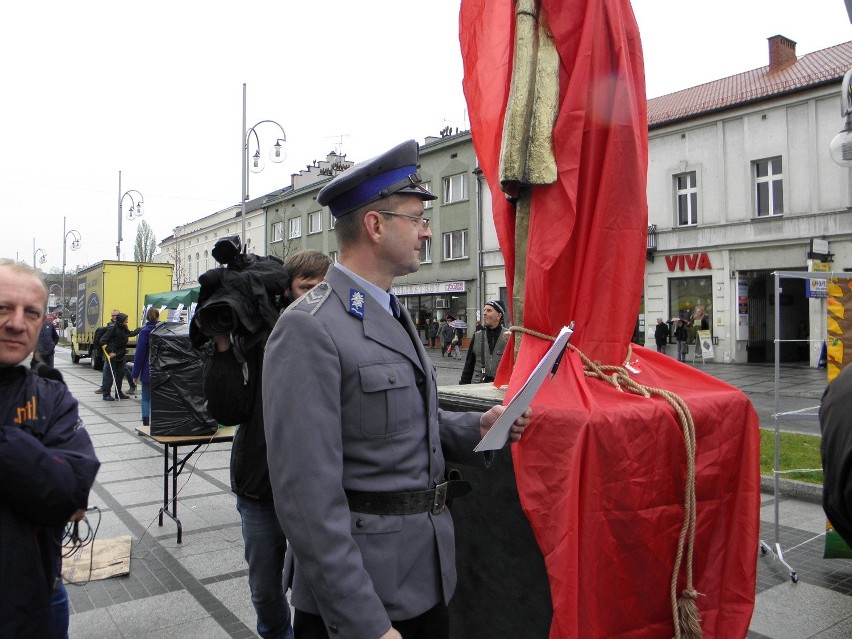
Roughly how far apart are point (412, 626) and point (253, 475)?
4.28 ft

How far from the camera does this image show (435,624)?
6.01 ft

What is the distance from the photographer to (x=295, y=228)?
44.8 m

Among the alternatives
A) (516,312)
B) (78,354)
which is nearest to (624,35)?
(516,312)

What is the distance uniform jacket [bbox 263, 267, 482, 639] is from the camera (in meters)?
1.55

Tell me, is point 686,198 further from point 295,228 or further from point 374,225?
point 295,228

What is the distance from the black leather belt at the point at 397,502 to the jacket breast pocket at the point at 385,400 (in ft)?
0.53

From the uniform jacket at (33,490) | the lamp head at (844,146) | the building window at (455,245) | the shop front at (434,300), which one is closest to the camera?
the uniform jacket at (33,490)

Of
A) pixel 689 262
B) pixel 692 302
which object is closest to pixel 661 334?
pixel 692 302

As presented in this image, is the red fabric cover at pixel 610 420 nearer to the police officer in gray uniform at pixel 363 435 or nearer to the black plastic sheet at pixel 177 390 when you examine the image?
the police officer in gray uniform at pixel 363 435

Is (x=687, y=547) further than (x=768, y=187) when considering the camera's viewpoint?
No

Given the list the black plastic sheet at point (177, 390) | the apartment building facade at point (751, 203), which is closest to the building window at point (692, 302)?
the apartment building facade at point (751, 203)

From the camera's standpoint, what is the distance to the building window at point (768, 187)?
2170 cm

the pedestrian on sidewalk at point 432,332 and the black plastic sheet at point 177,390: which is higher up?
the pedestrian on sidewalk at point 432,332

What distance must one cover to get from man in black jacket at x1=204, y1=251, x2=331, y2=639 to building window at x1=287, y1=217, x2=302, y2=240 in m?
42.1
